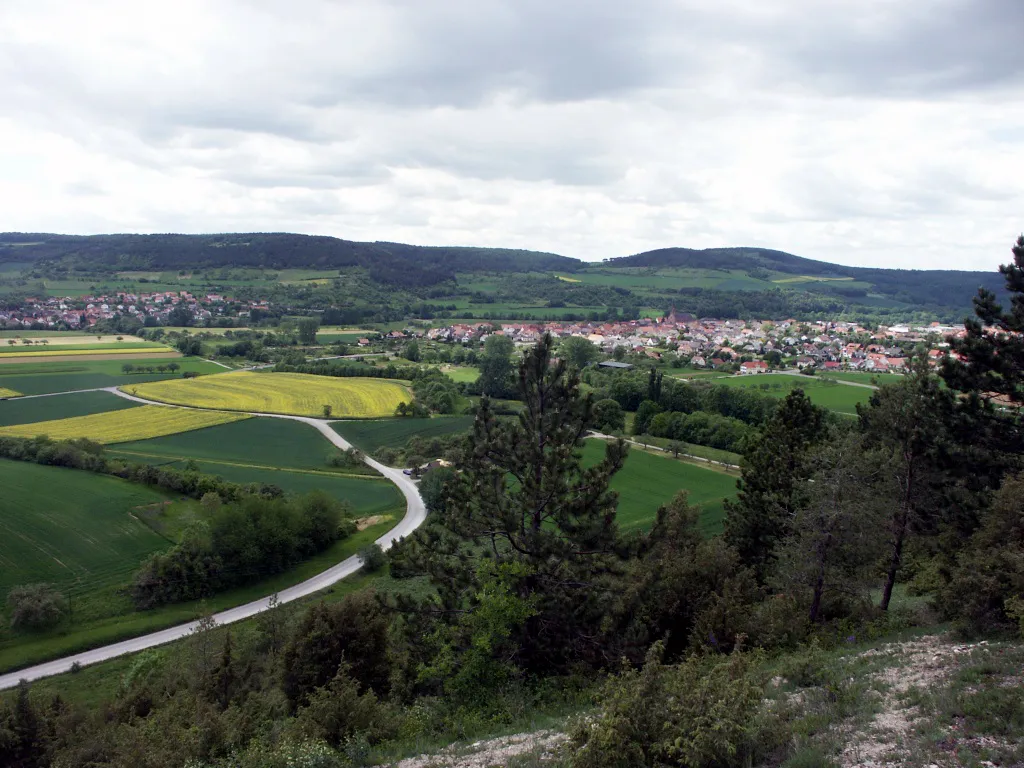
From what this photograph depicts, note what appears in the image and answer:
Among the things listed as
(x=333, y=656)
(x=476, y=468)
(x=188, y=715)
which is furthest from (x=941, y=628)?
(x=188, y=715)

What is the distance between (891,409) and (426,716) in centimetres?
1459

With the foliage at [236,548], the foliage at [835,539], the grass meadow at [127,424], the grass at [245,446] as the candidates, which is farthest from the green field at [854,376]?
the foliage at [835,539]

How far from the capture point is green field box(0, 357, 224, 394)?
2493 inches

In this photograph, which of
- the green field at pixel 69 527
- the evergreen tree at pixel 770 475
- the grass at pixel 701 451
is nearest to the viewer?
the evergreen tree at pixel 770 475

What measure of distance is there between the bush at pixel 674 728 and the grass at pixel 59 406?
58043mm

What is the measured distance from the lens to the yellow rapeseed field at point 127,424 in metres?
47.8

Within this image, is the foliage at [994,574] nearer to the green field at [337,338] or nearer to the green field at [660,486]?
the green field at [660,486]

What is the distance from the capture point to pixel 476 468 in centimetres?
1465

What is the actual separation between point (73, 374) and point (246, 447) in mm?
34158

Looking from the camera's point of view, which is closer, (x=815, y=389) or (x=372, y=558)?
(x=372, y=558)

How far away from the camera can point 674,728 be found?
22.5 feet

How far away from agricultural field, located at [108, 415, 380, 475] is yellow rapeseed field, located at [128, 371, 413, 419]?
225 inches

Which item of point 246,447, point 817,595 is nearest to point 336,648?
point 817,595

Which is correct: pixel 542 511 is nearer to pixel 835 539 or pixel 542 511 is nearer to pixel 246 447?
pixel 835 539
